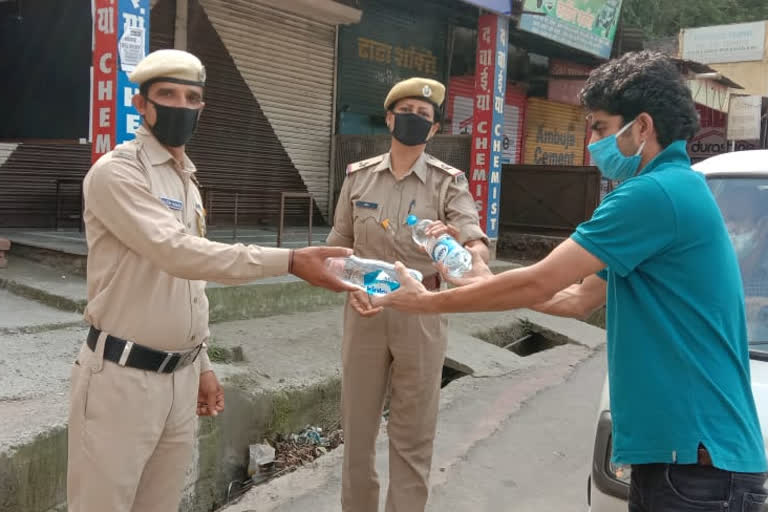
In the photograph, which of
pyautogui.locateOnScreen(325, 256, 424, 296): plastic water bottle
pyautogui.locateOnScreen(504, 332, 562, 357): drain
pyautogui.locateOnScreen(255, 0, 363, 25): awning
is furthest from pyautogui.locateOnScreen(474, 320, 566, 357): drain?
pyautogui.locateOnScreen(255, 0, 363, 25): awning

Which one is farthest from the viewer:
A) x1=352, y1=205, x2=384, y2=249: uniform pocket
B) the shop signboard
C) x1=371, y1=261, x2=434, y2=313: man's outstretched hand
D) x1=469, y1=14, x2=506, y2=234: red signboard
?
the shop signboard

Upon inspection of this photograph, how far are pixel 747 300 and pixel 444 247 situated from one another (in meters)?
1.34

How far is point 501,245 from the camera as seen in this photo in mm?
12023

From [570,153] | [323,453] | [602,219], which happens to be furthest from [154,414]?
[570,153]

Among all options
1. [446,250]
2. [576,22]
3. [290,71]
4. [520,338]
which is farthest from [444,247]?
[576,22]

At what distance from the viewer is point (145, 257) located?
221cm

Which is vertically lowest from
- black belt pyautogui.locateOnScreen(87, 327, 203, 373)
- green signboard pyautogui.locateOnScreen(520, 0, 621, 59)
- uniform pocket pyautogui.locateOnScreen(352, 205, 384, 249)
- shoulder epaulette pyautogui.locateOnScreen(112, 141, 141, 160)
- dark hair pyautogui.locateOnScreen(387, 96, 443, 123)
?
black belt pyautogui.locateOnScreen(87, 327, 203, 373)

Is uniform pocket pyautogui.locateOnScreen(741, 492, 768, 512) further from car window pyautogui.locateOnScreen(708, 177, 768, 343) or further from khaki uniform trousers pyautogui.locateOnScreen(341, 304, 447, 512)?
khaki uniform trousers pyautogui.locateOnScreen(341, 304, 447, 512)

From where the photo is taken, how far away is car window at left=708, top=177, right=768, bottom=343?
3.02 m

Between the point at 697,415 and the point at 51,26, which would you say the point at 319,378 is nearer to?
the point at 697,415

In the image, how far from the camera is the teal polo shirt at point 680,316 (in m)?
1.84

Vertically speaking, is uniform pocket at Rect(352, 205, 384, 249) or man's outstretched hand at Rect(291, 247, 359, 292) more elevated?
uniform pocket at Rect(352, 205, 384, 249)

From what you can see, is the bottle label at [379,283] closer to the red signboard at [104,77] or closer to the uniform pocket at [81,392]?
the uniform pocket at [81,392]

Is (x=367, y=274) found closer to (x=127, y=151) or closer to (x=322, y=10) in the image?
(x=127, y=151)
